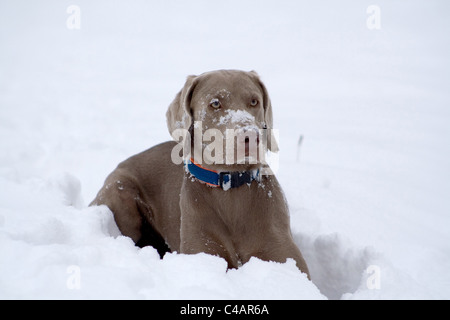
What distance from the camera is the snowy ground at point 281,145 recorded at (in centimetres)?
171

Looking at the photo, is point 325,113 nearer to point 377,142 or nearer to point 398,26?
point 377,142

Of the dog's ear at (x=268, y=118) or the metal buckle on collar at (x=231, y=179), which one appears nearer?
the metal buckle on collar at (x=231, y=179)

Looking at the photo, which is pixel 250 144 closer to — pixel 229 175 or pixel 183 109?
pixel 229 175

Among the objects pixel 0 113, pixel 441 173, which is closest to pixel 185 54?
pixel 0 113

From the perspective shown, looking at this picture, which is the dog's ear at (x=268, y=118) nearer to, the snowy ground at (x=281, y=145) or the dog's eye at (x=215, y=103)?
the dog's eye at (x=215, y=103)

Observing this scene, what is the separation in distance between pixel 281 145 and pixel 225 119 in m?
5.09

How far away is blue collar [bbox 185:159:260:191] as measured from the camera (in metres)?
2.49

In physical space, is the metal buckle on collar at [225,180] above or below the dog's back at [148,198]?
above

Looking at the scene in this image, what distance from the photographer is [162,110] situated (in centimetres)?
1034

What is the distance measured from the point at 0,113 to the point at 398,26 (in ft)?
56.1

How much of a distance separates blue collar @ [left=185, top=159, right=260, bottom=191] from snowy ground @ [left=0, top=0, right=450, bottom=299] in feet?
2.31

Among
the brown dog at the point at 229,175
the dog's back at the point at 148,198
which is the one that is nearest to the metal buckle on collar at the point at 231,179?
the brown dog at the point at 229,175

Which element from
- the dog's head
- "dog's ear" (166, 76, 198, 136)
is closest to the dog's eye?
the dog's head

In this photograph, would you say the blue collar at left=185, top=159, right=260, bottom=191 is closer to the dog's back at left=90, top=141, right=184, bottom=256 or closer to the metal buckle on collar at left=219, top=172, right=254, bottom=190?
the metal buckle on collar at left=219, top=172, right=254, bottom=190
